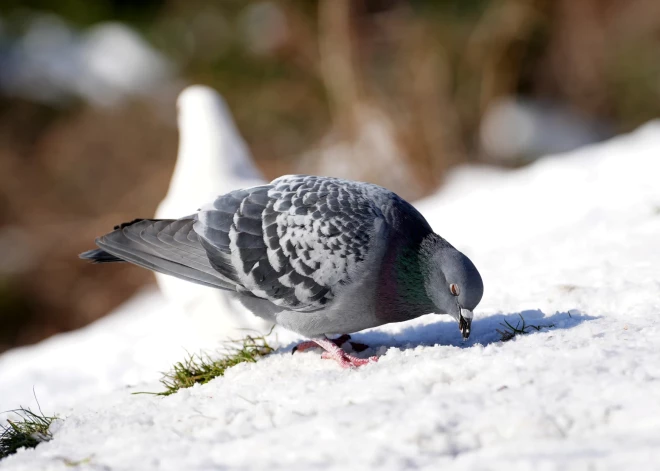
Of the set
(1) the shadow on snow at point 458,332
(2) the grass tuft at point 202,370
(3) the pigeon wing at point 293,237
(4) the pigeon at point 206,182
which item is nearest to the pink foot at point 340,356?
(3) the pigeon wing at point 293,237

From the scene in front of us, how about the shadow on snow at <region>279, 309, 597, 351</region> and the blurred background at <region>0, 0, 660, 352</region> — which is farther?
the blurred background at <region>0, 0, 660, 352</region>

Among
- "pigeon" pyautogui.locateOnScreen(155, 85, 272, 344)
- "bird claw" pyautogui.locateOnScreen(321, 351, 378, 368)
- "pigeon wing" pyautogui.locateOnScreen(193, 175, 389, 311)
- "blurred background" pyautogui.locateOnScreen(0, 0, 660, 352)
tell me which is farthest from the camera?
"blurred background" pyautogui.locateOnScreen(0, 0, 660, 352)

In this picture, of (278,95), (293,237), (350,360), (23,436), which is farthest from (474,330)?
(278,95)

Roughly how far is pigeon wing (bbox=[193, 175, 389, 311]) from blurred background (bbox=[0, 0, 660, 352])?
22.3ft

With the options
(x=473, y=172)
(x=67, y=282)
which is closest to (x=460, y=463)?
(x=473, y=172)

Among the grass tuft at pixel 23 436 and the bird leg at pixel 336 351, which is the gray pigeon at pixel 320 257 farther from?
the grass tuft at pixel 23 436

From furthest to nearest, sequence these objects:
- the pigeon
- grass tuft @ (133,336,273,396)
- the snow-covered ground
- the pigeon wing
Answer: the pigeon < grass tuft @ (133,336,273,396) < the pigeon wing < the snow-covered ground

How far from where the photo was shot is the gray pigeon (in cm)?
351

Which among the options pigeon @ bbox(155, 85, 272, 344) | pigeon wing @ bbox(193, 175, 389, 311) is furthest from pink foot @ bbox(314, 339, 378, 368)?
pigeon @ bbox(155, 85, 272, 344)

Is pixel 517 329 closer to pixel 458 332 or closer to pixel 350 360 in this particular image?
pixel 458 332

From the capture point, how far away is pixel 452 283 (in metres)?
3.48

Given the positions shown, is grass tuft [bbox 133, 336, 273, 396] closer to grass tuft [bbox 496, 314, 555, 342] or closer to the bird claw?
the bird claw

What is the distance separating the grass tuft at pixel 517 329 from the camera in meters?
3.51

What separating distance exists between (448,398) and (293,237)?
4.38 ft
